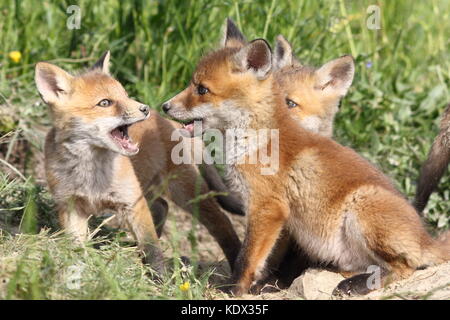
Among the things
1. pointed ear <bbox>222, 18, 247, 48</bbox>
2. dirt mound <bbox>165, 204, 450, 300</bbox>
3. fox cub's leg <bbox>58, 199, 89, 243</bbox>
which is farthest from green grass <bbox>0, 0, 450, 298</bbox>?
dirt mound <bbox>165, 204, 450, 300</bbox>

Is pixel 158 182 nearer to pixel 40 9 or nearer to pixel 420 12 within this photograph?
pixel 40 9

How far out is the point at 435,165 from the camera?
584 cm

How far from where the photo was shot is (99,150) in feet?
16.6

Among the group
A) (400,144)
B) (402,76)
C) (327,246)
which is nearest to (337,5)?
(402,76)

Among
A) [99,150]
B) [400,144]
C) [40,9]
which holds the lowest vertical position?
[400,144]

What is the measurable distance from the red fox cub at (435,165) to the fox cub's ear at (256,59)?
1.80 metres

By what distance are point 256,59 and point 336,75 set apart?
1402 millimetres

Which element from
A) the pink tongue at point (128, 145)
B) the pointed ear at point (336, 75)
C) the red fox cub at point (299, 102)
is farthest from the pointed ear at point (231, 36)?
the pink tongue at point (128, 145)

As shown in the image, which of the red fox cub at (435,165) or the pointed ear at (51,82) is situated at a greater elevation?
the pointed ear at (51,82)

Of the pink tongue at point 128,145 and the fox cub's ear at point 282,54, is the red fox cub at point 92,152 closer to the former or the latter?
the pink tongue at point 128,145

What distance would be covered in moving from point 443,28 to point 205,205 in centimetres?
470

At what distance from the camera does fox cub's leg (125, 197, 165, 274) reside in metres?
5.14

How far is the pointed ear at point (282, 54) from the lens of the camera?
632 cm

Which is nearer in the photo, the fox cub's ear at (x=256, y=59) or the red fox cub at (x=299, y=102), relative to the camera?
the fox cub's ear at (x=256, y=59)
